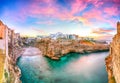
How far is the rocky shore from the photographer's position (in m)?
27.3

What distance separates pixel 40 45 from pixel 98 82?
1706cm

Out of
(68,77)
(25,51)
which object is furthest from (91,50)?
(68,77)

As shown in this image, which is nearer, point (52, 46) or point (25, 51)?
point (25, 51)

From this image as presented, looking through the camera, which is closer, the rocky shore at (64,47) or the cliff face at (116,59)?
the cliff face at (116,59)

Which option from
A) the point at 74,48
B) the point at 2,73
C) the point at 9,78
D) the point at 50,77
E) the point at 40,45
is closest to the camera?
the point at 2,73

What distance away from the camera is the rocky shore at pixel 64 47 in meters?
27.3

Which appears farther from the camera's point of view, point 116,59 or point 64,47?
point 64,47

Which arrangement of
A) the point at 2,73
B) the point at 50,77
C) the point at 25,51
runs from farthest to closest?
the point at 25,51 < the point at 50,77 < the point at 2,73

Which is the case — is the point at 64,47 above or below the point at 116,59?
below

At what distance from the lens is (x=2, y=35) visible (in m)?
8.55

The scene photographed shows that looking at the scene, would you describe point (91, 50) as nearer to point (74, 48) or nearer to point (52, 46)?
point (74, 48)

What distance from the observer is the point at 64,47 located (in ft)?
98.9

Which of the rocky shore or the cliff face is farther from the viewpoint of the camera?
the rocky shore

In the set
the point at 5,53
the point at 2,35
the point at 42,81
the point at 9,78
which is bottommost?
the point at 42,81
